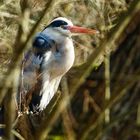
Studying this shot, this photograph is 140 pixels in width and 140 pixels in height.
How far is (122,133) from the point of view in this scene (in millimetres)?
4863

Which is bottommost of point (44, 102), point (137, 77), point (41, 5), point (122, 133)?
point (122, 133)

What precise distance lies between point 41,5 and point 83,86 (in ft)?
6.37

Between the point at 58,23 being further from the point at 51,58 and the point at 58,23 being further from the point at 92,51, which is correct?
the point at 92,51

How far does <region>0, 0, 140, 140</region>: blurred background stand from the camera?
4.28 feet

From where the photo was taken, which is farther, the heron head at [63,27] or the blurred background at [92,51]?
the heron head at [63,27]

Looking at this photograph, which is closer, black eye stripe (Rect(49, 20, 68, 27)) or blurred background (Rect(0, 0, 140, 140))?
blurred background (Rect(0, 0, 140, 140))

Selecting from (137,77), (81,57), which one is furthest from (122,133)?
(137,77)

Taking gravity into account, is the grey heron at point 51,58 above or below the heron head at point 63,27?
below

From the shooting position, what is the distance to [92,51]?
2666mm

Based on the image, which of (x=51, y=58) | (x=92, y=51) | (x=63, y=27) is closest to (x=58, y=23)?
(x=63, y=27)

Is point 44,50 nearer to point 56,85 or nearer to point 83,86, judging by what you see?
point 56,85

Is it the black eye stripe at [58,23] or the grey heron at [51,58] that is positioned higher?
the black eye stripe at [58,23]

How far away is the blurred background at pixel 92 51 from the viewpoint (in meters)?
1.30

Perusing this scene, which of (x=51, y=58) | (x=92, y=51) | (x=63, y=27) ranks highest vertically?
(x=92, y=51)
